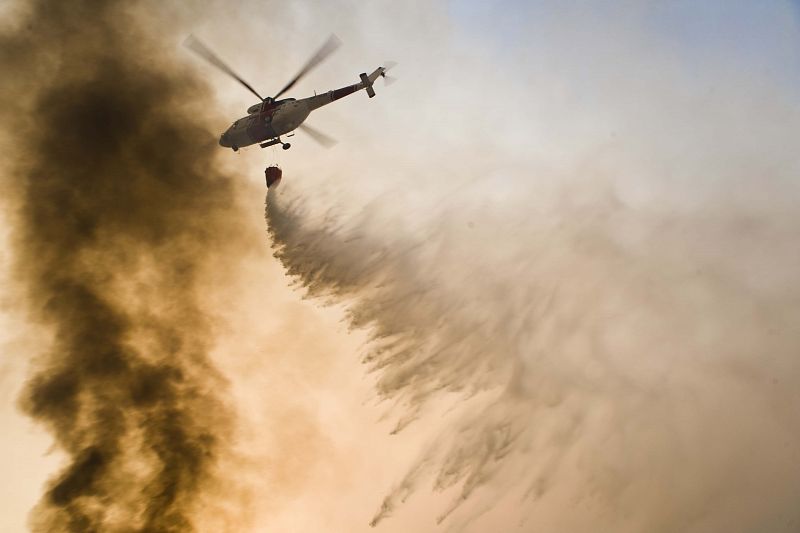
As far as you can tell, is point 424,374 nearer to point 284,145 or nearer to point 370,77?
point 284,145

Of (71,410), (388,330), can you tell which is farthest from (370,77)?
(71,410)

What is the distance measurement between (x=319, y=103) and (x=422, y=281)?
49.7 feet

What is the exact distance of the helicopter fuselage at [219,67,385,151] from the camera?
34812 mm

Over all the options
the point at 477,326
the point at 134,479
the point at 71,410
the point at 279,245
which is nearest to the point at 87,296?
the point at 71,410

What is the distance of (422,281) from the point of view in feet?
100

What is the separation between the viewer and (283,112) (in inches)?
1385

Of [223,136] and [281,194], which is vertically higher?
[223,136]

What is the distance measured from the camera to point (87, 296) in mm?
38938

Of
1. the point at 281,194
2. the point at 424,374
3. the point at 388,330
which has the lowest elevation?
the point at 424,374

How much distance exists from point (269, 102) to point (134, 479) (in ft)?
93.2

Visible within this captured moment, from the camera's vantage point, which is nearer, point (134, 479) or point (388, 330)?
point (388, 330)

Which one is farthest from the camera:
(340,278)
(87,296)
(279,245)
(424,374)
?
(87,296)

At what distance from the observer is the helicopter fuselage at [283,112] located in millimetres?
34812

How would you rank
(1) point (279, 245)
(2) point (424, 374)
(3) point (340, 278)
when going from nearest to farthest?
(2) point (424, 374) → (3) point (340, 278) → (1) point (279, 245)
